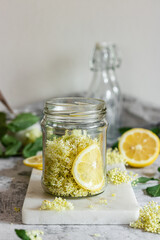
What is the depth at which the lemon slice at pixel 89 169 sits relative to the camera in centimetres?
75

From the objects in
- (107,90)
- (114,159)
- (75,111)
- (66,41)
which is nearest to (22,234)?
(75,111)

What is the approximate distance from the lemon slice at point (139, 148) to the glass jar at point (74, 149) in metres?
0.27

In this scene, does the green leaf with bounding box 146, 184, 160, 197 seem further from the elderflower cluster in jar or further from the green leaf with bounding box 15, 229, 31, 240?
the green leaf with bounding box 15, 229, 31, 240

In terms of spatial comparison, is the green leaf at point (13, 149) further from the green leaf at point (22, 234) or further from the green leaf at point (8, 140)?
the green leaf at point (22, 234)

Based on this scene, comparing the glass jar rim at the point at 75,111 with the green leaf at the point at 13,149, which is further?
the green leaf at the point at 13,149

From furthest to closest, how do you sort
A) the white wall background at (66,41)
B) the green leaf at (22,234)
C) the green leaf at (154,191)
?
the white wall background at (66,41) → the green leaf at (154,191) → the green leaf at (22,234)

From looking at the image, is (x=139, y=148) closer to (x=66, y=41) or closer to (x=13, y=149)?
(x=13, y=149)

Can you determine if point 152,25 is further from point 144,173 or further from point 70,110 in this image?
point 70,110

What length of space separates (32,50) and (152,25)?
613 mm

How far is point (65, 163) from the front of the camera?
77cm

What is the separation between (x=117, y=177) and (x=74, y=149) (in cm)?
18

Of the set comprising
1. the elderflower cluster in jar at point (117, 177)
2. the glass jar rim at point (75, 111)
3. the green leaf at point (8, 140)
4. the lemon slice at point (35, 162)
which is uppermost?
the glass jar rim at point (75, 111)

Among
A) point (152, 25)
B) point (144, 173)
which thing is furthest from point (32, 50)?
point (144, 173)

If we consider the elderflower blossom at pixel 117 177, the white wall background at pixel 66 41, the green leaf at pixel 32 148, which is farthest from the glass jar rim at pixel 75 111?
the white wall background at pixel 66 41
